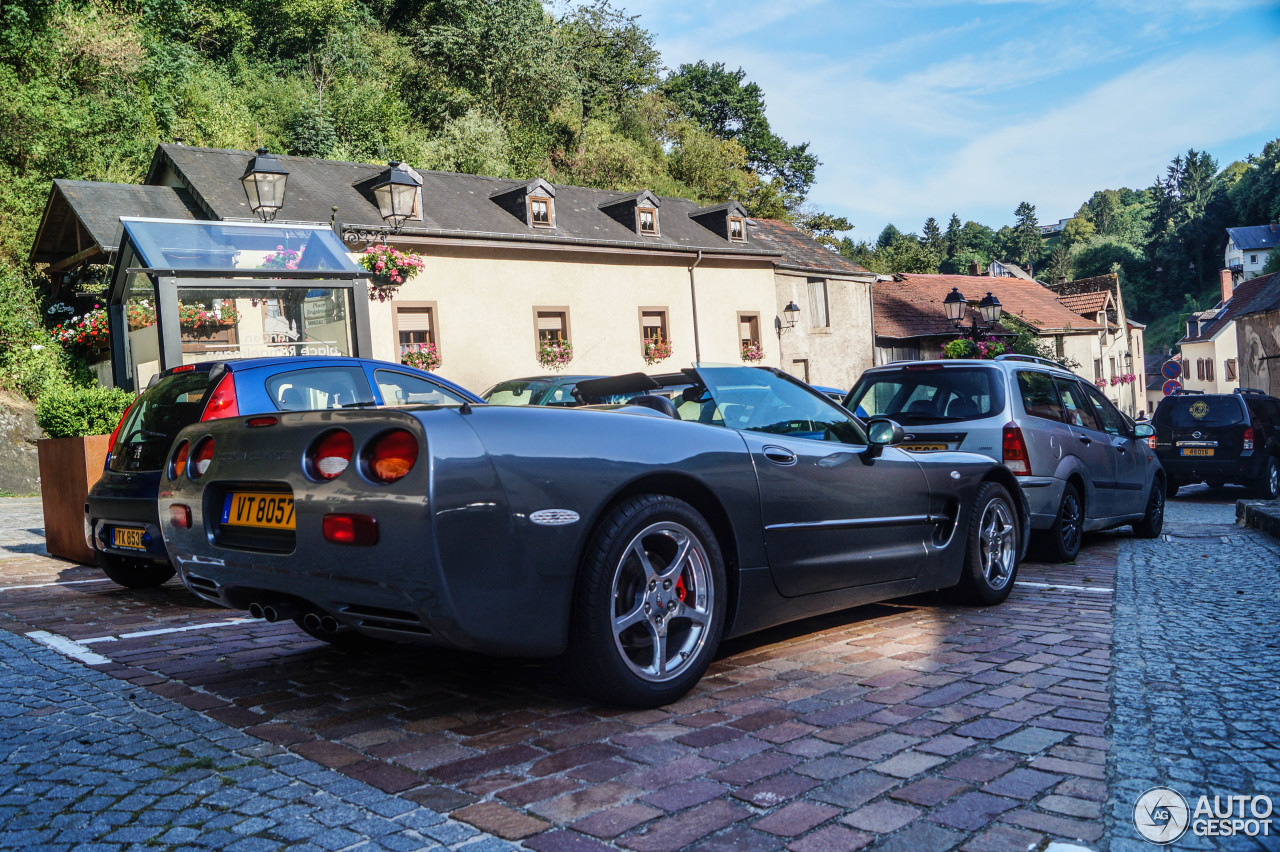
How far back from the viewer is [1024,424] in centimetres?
719

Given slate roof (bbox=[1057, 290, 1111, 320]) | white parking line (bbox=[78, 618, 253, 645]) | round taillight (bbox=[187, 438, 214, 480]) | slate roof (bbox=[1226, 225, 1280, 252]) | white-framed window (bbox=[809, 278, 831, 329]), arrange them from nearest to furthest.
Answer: round taillight (bbox=[187, 438, 214, 480]) < white parking line (bbox=[78, 618, 253, 645]) < white-framed window (bbox=[809, 278, 831, 329]) < slate roof (bbox=[1057, 290, 1111, 320]) < slate roof (bbox=[1226, 225, 1280, 252])

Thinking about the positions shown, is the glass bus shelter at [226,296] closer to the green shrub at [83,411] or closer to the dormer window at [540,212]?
the green shrub at [83,411]

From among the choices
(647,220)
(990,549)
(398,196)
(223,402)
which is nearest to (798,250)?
(647,220)

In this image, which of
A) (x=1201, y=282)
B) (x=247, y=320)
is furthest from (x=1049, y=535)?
(x=1201, y=282)

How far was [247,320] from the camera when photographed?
11508mm

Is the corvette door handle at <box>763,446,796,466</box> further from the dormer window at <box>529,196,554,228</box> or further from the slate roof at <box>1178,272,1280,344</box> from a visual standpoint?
Result: the slate roof at <box>1178,272,1280,344</box>

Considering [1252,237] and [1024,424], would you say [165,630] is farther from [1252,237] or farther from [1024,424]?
[1252,237]

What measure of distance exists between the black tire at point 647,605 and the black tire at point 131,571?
4.67m

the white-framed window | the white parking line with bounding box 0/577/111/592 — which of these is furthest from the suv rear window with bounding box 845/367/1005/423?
the white-framed window

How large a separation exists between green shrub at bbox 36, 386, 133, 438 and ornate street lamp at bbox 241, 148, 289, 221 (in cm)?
639

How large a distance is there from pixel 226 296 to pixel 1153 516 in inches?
409

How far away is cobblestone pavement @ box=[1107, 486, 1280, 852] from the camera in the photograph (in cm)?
267

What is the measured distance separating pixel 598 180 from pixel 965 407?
3575cm

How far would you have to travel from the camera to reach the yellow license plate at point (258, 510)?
3332 millimetres
